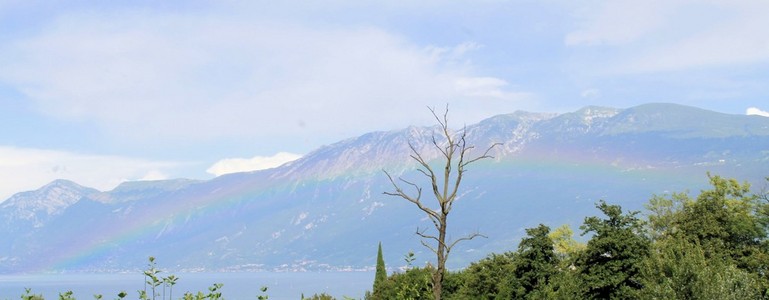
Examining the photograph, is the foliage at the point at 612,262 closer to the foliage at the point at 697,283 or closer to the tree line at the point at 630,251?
the tree line at the point at 630,251

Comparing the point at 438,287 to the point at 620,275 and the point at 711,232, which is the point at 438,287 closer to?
the point at 620,275

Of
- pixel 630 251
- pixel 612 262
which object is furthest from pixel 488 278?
pixel 630 251

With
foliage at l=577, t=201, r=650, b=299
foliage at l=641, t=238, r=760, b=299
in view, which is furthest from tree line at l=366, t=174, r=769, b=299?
foliage at l=641, t=238, r=760, b=299

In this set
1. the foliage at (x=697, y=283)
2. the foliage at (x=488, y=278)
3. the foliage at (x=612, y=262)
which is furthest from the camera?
the foliage at (x=488, y=278)

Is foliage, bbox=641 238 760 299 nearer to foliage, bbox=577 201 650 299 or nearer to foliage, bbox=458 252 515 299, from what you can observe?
foliage, bbox=577 201 650 299

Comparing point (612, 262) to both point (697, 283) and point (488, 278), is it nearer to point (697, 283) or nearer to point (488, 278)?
point (488, 278)

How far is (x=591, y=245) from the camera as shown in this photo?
51.8m

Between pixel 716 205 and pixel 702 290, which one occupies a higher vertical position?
pixel 716 205

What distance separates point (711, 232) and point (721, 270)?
16.2 meters

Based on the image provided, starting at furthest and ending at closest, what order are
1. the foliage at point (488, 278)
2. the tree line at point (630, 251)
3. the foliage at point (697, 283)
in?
the foliage at point (488, 278)
the tree line at point (630, 251)
the foliage at point (697, 283)

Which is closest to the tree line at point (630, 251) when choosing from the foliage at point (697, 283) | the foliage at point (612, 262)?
the foliage at point (612, 262)

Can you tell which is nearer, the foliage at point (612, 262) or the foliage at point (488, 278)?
the foliage at point (612, 262)

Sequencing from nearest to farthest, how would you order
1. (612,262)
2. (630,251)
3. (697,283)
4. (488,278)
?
(697,283), (630,251), (612,262), (488,278)

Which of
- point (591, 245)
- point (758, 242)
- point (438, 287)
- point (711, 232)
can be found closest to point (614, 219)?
point (591, 245)
